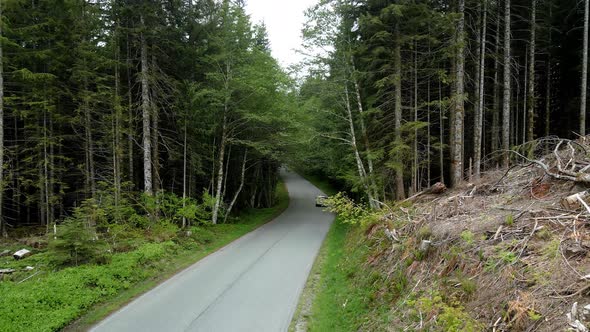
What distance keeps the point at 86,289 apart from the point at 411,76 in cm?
1441

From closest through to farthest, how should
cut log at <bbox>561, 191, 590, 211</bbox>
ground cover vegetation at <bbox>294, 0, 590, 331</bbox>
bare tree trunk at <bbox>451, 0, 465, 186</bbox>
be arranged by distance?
ground cover vegetation at <bbox>294, 0, 590, 331</bbox> < cut log at <bbox>561, 191, 590, 211</bbox> < bare tree trunk at <bbox>451, 0, 465, 186</bbox>

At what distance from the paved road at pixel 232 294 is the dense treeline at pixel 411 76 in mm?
4665

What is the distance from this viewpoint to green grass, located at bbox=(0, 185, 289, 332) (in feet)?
20.7

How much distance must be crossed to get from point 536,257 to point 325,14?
528 inches

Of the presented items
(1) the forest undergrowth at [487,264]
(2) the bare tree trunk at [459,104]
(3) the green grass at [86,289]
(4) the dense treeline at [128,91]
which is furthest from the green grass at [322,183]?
(1) the forest undergrowth at [487,264]

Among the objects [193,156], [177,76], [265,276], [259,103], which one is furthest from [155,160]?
[265,276]

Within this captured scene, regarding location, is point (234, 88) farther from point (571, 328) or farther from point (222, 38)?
point (571, 328)

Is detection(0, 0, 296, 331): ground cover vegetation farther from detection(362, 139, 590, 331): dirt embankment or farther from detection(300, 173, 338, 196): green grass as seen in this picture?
detection(300, 173, 338, 196): green grass

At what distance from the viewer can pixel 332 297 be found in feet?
26.0

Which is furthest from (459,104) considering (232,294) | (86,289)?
(86,289)

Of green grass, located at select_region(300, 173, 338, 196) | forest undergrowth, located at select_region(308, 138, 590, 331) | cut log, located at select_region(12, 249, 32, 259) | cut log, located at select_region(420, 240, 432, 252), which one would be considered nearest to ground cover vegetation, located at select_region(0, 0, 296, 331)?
cut log, located at select_region(12, 249, 32, 259)

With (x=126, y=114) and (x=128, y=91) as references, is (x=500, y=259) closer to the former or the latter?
(x=126, y=114)

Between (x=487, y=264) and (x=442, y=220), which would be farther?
(x=442, y=220)

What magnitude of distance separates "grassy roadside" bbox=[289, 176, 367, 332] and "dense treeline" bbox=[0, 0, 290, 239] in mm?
7041
